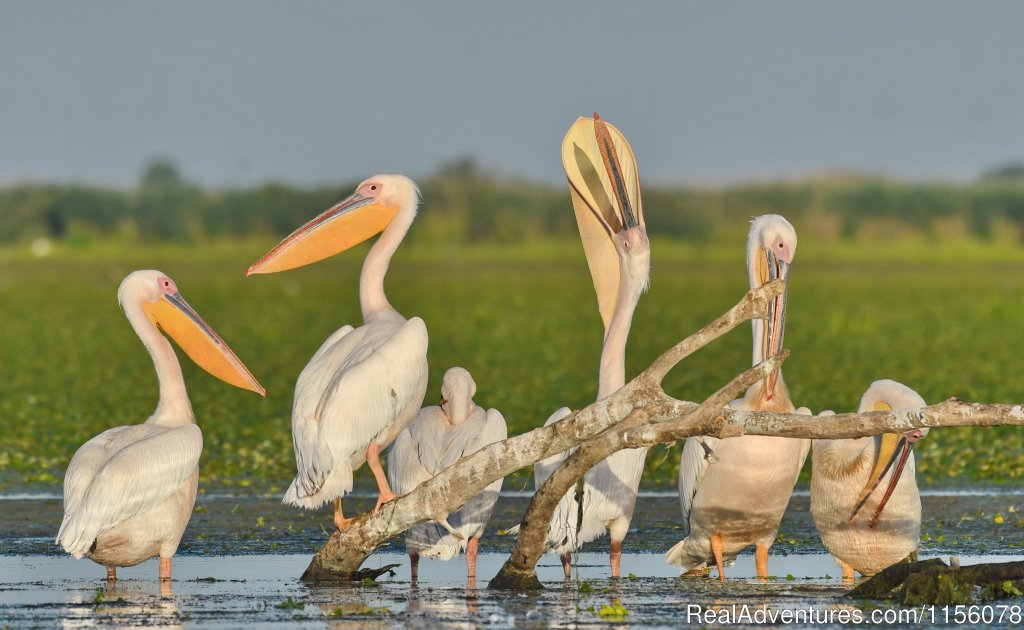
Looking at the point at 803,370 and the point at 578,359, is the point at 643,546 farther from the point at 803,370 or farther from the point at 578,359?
the point at 578,359

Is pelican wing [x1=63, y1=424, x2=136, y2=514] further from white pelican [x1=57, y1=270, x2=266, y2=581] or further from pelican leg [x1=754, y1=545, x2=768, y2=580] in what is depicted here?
pelican leg [x1=754, y1=545, x2=768, y2=580]

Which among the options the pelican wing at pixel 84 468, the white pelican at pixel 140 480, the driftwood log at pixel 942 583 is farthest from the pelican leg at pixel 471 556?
the driftwood log at pixel 942 583

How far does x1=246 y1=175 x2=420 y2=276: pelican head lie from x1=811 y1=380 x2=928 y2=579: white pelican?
267cm

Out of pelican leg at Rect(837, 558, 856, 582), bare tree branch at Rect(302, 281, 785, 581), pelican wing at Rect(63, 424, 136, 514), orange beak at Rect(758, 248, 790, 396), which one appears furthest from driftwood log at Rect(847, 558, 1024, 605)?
pelican wing at Rect(63, 424, 136, 514)

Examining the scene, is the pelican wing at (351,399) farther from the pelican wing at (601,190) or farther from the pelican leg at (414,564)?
the pelican wing at (601,190)

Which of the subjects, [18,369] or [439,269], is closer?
[18,369]

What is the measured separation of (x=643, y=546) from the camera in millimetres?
9344

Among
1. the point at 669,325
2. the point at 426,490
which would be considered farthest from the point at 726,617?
the point at 669,325

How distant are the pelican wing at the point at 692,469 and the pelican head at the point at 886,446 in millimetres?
769

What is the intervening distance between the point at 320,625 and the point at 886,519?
9.66 feet

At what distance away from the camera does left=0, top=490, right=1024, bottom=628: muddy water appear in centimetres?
686

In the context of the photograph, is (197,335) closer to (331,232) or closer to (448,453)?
(331,232)

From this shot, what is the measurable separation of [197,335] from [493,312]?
1849 centimetres

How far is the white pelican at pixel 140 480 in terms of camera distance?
778 centimetres
